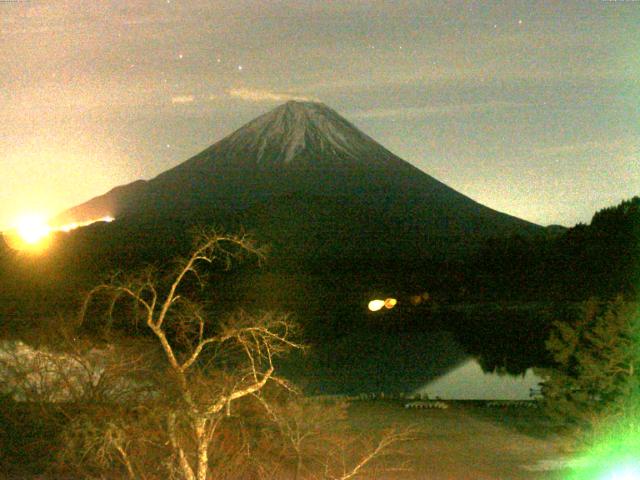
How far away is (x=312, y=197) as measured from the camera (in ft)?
321

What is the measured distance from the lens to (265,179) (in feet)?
349

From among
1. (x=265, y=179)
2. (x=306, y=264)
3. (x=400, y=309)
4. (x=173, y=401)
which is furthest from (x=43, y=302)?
(x=265, y=179)

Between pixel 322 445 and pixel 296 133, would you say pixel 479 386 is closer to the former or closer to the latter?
pixel 322 445

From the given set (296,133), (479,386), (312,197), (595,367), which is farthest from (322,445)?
(296,133)

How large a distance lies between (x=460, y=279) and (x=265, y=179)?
5874cm

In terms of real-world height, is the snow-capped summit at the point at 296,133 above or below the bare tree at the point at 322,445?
above

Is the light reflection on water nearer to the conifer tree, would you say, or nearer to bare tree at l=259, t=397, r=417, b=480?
the conifer tree

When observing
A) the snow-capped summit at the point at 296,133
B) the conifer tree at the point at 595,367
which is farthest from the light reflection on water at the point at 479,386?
the snow-capped summit at the point at 296,133

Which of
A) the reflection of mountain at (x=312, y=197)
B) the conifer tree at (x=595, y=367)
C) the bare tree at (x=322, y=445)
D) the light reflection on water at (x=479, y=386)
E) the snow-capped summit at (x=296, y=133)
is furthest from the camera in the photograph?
the snow-capped summit at (x=296, y=133)

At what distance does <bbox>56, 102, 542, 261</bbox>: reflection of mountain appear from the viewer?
83.1 metres

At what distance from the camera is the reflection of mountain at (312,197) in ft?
273

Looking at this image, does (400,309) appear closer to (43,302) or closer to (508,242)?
(508,242)

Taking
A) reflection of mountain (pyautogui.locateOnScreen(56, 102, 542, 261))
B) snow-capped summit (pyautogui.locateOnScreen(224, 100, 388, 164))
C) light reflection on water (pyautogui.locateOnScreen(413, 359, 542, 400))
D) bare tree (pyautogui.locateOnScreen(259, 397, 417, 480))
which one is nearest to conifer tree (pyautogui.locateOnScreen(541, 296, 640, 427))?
bare tree (pyautogui.locateOnScreen(259, 397, 417, 480))

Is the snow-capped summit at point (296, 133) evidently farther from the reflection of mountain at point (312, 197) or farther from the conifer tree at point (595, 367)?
the conifer tree at point (595, 367)
